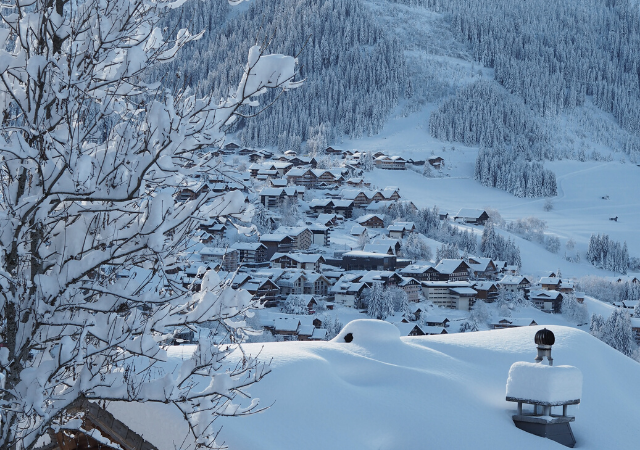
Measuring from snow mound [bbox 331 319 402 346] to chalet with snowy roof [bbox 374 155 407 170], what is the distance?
233ft

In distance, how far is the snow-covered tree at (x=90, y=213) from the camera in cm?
262

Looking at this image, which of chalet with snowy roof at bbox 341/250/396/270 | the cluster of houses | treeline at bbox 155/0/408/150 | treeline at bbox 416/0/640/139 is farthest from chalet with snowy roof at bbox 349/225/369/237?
treeline at bbox 416/0/640/139

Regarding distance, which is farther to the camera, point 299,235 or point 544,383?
point 299,235

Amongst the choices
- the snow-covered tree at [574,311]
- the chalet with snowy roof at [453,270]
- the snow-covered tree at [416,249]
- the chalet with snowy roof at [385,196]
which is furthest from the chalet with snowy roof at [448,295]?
the chalet with snowy roof at [385,196]

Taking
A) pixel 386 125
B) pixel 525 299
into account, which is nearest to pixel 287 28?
pixel 386 125

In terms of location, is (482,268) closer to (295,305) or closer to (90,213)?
(295,305)

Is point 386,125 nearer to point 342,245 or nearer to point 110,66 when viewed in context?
point 342,245

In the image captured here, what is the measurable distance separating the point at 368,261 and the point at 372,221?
465 inches

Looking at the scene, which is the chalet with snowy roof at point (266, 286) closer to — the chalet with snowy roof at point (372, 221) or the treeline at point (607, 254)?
the chalet with snowy roof at point (372, 221)

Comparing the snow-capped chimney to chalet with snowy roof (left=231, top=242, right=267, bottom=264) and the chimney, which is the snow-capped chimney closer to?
the chimney

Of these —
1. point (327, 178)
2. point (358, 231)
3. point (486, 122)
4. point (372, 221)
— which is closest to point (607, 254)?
point (372, 221)

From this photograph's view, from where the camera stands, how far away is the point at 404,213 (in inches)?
2264

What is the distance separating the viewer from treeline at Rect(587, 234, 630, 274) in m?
58.2

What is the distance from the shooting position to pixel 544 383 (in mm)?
6230
